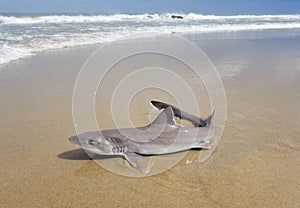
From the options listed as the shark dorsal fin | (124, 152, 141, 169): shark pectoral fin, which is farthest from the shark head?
the shark dorsal fin

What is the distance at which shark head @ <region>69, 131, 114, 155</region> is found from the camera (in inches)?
126

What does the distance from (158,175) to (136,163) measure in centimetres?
25

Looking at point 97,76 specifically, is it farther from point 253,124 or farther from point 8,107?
point 253,124

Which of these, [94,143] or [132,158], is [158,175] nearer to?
[132,158]

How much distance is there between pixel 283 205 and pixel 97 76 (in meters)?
5.09

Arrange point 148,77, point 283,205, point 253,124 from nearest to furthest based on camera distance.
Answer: point 283,205, point 253,124, point 148,77

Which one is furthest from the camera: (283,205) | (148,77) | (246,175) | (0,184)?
(148,77)

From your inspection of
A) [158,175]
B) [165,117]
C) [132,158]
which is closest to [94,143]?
Answer: [132,158]

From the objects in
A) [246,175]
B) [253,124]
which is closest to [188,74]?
[253,124]

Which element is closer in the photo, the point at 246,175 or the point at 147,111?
the point at 246,175

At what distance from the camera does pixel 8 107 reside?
16.5 ft

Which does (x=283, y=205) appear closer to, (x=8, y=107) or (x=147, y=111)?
(x=147, y=111)

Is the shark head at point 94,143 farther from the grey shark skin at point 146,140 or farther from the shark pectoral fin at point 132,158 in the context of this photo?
the shark pectoral fin at point 132,158

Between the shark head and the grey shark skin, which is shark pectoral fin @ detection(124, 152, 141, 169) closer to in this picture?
the grey shark skin
